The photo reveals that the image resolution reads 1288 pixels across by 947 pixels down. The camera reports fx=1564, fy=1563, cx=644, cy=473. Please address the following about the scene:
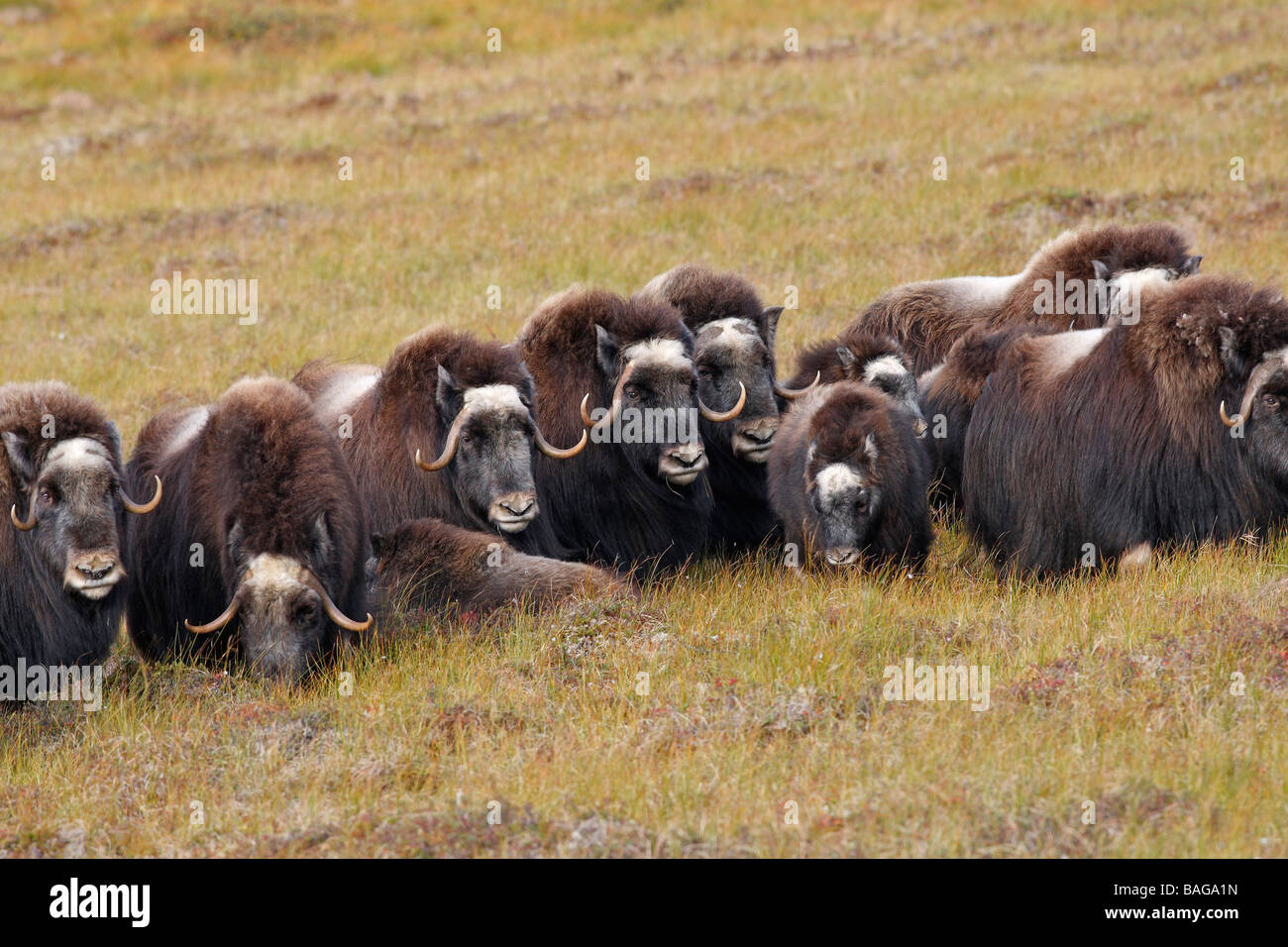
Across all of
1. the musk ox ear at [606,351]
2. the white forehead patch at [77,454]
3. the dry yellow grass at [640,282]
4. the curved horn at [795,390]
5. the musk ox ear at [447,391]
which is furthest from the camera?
the curved horn at [795,390]

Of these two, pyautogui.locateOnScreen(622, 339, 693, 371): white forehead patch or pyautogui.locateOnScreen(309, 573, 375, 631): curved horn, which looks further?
pyautogui.locateOnScreen(622, 339, 693, 371): white forehead patch

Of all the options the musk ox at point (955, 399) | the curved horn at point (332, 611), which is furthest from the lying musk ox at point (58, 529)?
the musk ox at point (955, 399)

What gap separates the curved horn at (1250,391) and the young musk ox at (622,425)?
2.52 metres

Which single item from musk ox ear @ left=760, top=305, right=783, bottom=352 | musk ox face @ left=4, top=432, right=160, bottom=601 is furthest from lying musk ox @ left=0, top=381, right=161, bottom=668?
musk ox ear @ left=760, top=305, right=783, bottom=352

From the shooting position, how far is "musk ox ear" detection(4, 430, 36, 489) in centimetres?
632

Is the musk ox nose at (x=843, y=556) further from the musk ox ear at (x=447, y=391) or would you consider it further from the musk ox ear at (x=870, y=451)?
the musk ox ear at (x=447, y=391)

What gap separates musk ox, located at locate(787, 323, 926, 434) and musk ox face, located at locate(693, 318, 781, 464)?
0.39m

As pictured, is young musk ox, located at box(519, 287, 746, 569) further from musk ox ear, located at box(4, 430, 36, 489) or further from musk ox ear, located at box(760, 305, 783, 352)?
musk ox ear, located at box(4, 430, 36, 489)

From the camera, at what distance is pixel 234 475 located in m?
6.57

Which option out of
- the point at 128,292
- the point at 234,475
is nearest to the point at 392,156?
the point at 128,292

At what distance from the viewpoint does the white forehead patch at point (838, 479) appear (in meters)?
7.20

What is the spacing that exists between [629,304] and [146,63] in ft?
76.1

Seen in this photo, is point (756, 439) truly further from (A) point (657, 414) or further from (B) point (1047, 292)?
(B) point (1047, 292)

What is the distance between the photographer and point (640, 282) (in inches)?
552
